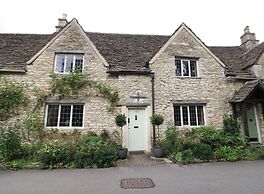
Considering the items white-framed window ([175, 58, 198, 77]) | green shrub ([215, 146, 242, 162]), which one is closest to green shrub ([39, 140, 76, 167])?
green shrub ([215, 146, 242, 162])

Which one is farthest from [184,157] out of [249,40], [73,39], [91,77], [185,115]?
[249,40]

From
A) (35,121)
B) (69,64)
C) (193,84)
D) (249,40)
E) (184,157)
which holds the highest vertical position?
(249,40)

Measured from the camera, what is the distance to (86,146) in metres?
8.93

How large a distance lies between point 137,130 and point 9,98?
757 centimetres

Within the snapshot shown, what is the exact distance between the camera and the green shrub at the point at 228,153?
9438 millimetres

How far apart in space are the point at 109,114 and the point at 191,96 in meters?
5.33

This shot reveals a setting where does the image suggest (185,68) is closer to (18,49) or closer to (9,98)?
(9,98)

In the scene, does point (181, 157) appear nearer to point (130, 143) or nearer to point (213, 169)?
point (213, 169)

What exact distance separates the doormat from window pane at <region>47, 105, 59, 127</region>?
658 centimetres

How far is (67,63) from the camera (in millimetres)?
12258

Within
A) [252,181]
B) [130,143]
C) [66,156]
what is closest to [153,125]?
[130,143]

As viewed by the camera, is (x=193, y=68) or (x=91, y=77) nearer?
(x=91, y=77)

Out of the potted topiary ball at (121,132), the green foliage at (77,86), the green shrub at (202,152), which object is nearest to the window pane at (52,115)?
the green foliage at (77,86)

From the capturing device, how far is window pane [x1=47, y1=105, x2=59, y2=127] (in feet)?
37.3
